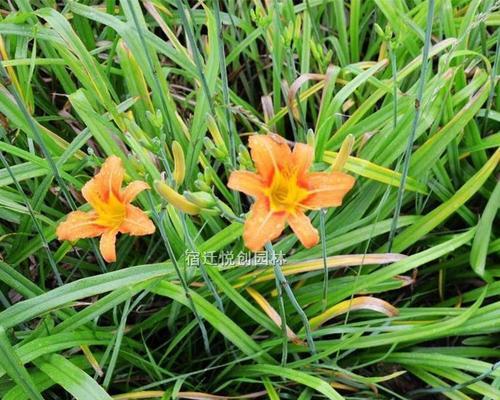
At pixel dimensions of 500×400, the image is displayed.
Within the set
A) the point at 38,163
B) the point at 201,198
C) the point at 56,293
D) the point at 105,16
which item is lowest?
the point at 56,293

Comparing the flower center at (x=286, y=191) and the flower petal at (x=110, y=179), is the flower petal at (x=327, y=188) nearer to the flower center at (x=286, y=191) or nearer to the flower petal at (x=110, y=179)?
the flower center at (x=286, y=191)

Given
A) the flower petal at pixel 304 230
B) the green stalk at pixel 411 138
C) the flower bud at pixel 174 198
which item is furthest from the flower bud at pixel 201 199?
the green stalk at pixel 411 138

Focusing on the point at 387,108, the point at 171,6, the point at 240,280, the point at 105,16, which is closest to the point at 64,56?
the point at 105,16

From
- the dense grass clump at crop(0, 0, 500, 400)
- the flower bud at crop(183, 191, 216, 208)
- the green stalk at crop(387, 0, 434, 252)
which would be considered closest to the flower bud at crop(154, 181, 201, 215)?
the flower bud at crop(183, 191, 216, 208)

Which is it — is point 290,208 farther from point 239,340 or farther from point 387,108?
point 387,108

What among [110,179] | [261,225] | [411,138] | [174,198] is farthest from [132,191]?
[411,138]

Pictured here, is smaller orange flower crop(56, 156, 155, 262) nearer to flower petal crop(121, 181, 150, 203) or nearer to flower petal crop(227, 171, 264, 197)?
flower petal crop(121, 181, 150, 203)
